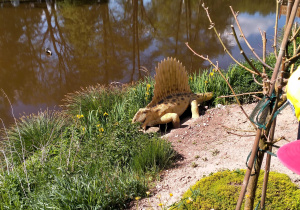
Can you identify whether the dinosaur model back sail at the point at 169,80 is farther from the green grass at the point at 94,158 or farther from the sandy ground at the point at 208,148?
the sandy ground at the point at 208,148

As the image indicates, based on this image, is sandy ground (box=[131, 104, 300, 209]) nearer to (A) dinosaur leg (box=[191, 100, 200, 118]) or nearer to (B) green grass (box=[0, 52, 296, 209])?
(A) dinosaur leg (box=[191, 100, 200, 118])

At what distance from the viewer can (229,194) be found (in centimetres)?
297

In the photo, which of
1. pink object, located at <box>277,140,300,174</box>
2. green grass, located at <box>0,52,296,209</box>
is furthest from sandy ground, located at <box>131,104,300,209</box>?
pink object, located at <box>277,140,300,174</box>

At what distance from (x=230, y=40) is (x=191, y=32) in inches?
80.8

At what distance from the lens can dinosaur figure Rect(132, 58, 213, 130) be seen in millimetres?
5445

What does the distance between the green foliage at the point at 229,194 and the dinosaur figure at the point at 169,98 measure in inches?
92.2

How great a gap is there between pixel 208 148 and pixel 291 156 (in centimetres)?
370

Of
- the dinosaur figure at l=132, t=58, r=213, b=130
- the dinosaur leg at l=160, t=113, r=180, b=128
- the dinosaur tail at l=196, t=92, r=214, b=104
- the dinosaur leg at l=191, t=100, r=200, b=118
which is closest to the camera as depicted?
the dinosaur figure at l=132, t=58, r=213, b=130

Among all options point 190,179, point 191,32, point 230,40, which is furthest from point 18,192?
point 191,32

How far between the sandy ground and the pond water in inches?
113

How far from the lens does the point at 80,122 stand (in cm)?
547

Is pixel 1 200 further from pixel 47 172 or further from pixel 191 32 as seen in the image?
pixel 191 32

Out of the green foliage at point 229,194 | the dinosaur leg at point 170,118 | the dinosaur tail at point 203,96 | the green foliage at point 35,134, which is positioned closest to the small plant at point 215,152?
the green foliage at point 229,194

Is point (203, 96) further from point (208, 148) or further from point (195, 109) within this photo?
point (208, 148)
